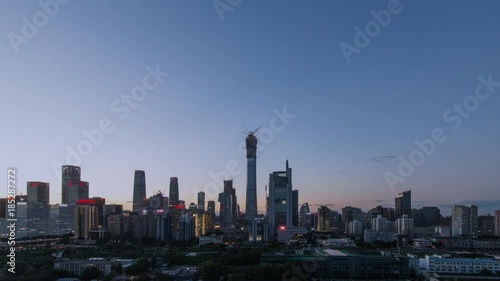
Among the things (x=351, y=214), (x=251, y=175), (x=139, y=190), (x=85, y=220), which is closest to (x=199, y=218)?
(x=251, y=175)

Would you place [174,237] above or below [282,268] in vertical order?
below

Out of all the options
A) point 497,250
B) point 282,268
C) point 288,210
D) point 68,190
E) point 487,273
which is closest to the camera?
point 282,268

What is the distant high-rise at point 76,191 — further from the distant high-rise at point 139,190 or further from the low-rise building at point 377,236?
the low-rise building at point 377,236

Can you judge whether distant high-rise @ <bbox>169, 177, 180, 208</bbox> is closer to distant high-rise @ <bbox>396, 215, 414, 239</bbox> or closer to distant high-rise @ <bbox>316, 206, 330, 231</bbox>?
distant high-rise @ <bbox>316, 206, 330, 231</bbox>

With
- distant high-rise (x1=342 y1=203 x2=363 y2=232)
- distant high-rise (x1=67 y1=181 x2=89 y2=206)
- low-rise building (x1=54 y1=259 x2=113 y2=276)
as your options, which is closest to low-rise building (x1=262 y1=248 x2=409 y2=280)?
low-rise building (x1=54 y1=259 x2=113 y2=276)

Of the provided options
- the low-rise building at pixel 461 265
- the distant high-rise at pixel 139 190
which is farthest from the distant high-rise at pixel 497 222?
the distant high-rise at pixel 139 190

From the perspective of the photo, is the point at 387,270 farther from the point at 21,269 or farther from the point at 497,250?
the point at 497,250

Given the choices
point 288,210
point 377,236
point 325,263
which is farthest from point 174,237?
point 325,263

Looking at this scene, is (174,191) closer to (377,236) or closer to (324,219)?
(324,219)
